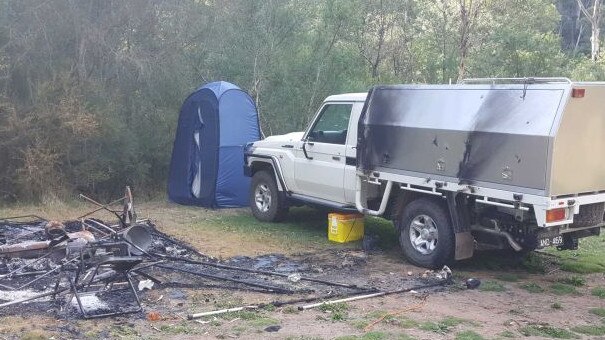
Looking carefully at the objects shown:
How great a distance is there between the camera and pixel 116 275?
766cm

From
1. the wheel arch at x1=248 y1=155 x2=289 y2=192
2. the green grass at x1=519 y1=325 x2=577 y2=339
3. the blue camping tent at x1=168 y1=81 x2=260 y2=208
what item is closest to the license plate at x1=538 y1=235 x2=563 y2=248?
the green grass at x1=519 y1=325 x2=577 y2=339

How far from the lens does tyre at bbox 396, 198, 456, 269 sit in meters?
8.88

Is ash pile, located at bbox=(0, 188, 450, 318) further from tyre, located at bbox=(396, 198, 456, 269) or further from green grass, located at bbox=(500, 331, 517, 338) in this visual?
green grass, located at bbox=(500, 331, 517, 338)

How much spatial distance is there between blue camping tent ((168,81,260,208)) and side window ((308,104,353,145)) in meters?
2.86

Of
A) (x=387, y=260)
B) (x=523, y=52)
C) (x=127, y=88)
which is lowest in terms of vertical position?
(x=387, y=260)

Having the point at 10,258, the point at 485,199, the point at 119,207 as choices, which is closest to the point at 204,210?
the point at 119,207

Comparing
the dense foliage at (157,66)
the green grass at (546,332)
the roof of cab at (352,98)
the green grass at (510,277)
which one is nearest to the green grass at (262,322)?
the green grass at (546,332)

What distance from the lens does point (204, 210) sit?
13.6 m

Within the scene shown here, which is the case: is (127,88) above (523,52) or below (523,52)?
below

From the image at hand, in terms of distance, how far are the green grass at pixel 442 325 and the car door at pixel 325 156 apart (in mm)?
3845

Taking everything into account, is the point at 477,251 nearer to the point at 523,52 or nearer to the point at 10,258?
the point at 10,258

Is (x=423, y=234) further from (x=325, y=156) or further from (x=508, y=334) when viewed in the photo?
(x=508, y=334)

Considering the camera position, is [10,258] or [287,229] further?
[287,229]

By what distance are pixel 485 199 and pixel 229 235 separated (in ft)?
14.0
